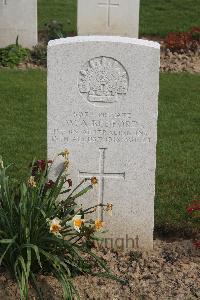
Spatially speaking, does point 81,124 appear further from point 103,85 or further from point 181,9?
point 181,9

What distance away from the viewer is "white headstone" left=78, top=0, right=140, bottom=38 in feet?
39.5

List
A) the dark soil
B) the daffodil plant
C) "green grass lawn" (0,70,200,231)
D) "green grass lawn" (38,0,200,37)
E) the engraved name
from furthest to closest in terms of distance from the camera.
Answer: "green grass lawn" (38,0,200,37) → "green grass lawn" (0,70,200,231) → the engraved name → the dark soil → the daffodil plant

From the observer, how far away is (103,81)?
501 cm

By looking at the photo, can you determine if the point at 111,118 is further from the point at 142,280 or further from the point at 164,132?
the point at 164,132

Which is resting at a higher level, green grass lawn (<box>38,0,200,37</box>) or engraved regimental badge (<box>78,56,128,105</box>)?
green grass lawn (<box>38,0,200,37</box>)

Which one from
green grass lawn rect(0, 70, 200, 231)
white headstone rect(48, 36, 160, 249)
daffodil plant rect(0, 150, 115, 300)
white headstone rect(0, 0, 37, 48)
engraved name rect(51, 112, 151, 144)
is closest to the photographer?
daffodil plant rect(0, 150, 115, 300)

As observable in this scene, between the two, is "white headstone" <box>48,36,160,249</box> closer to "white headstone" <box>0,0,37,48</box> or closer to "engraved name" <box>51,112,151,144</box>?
"engraved name" <box>51,112,151,144</box>

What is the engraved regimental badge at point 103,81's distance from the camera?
16.3ft

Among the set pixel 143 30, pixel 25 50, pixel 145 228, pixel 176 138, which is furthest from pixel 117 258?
pixel 143 30

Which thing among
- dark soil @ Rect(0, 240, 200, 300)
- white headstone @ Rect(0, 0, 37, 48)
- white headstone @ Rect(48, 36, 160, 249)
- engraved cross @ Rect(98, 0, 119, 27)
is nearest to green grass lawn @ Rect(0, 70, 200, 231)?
dark soil @ Rect(0, 240, 200, 300)

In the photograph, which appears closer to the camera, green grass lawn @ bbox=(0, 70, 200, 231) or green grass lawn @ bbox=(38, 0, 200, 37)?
green grass lawn @ bbox=(0, 70, 200, 231)

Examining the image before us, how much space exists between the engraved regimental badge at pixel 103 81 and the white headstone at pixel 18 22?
6.94 meters

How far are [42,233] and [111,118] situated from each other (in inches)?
40.0

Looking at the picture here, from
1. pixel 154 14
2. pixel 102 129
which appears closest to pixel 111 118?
pixel 102 129
